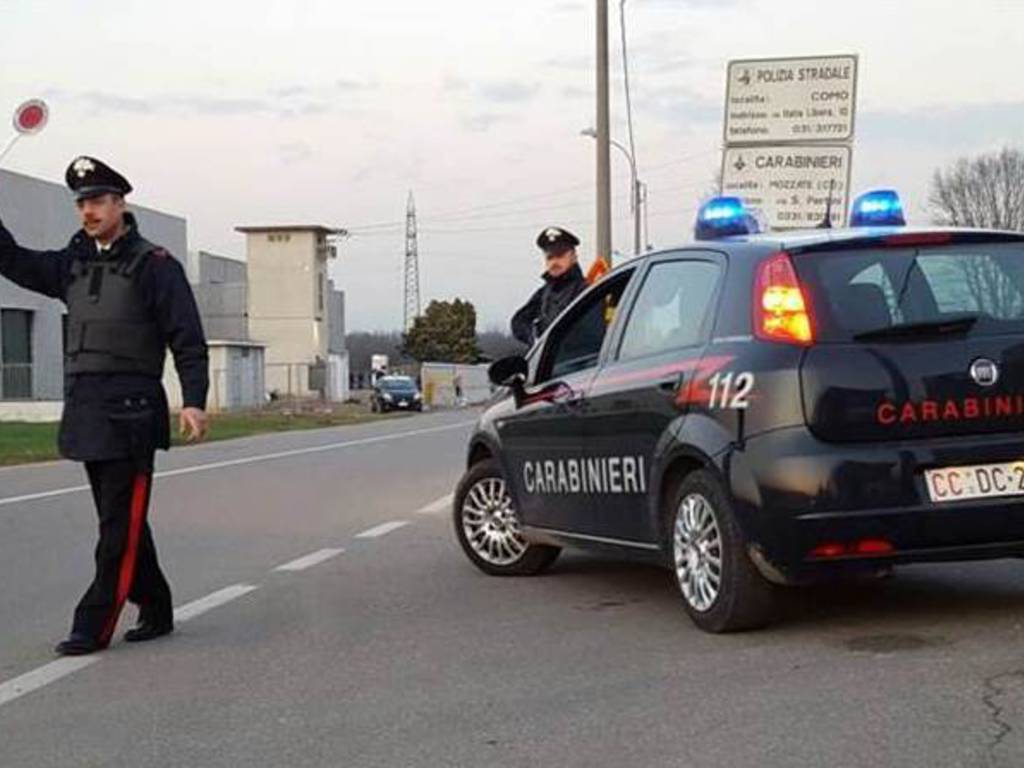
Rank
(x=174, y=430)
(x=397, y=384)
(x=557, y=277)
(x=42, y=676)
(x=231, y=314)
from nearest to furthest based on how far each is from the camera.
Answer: (x=42, y=676) < (x=557, y=277) < (x=174, y=430) < (x=397, y=384) < (x=231, y=314)

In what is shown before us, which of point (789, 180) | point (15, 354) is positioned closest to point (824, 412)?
point (789, 180)

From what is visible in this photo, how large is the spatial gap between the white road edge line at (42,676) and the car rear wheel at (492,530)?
105 inches

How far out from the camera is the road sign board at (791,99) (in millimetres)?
11945

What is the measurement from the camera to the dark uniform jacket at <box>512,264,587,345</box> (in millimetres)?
10445

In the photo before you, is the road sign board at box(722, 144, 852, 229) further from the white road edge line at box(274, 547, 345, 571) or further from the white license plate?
the white license plate

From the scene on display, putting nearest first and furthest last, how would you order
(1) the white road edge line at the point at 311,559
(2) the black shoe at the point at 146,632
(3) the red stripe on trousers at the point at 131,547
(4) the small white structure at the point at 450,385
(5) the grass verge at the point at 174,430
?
(3) the red stripe on trousers at the point at 131,547
(2) the black shoe at the point at 146,632
(1) the white road edge line at the point at 311,559
(5) the grass verge at the point at 174,430
(4) the small white structure at the point at 450,385

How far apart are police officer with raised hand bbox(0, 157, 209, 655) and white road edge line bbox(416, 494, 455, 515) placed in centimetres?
585

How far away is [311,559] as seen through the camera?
9633 millimetres

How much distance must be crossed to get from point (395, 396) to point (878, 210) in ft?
164

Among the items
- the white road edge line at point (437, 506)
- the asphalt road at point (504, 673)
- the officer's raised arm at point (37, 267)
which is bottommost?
the white road edge line at point (437, 506)

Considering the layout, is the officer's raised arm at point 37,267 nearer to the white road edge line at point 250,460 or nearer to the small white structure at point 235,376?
the white road edge line at point 250,460

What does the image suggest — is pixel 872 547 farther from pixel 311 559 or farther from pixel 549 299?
pixel 549 299

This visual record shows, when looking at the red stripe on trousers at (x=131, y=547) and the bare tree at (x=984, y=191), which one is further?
the bare tree at (x=984, y=191)

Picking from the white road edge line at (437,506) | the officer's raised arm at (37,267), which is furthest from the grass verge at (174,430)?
the officer's raised arm at (37,267)
